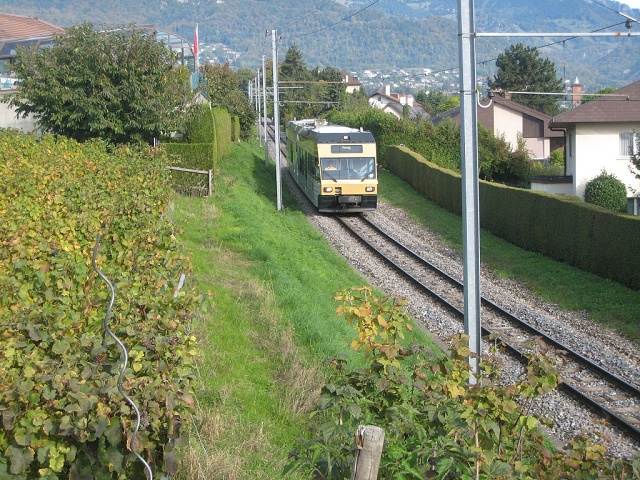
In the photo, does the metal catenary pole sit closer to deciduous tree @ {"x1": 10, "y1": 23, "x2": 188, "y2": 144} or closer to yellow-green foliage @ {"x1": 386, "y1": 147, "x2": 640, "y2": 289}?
yellow-green foliage @ {"x1": 386, "y1": 147, "x2": 640, "y2": 289}

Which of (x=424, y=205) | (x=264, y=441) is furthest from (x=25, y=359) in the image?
(x=424, y=205)

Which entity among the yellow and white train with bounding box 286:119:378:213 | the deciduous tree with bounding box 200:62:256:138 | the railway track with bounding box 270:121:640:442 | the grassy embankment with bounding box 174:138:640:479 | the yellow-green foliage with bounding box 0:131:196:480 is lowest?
the railway track with bounding box 270:121:640:442

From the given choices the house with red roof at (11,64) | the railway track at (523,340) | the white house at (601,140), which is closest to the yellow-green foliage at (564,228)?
the railway track at (523,340)

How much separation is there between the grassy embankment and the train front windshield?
2.19 meters

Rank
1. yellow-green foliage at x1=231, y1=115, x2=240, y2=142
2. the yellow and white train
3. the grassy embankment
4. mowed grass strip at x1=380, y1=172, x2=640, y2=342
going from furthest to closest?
yellow-green foliage at x1=231, y1=115, x2=240, y2=142
the yellow and white train
mowed grass strip at x1=380, y1=172, x2=640, y2=342
the grassy embankment

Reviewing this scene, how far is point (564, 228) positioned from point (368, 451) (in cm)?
1899

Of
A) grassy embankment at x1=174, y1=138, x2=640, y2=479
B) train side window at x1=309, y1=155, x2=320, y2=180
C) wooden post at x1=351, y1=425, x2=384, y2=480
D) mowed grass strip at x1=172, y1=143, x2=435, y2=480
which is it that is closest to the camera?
wooden post at x1=351, y1=425, x2=384, y2=480

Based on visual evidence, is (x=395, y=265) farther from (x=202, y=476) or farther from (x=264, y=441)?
(x=202, y=476)

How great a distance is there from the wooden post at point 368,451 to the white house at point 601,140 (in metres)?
34.6

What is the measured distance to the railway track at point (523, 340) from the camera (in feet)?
34.3

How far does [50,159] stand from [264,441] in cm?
980

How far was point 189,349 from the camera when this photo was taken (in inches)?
183

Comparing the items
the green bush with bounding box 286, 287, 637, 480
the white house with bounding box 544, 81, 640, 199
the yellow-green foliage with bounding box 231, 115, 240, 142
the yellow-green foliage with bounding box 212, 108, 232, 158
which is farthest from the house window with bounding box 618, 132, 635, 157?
the green bush with bounding box 286, 287, 637, 480

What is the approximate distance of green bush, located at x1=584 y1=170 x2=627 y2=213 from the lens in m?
34.3
